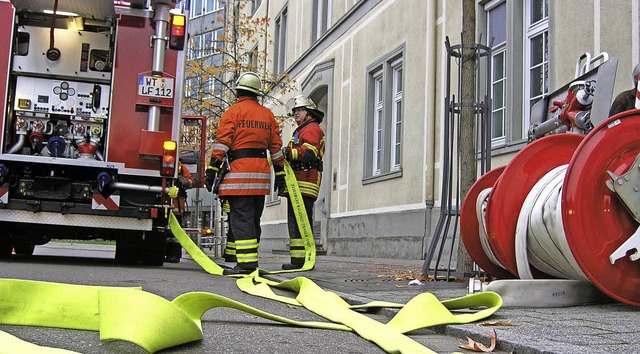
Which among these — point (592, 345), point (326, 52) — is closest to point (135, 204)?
point (592, 345)

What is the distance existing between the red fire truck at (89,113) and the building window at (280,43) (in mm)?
15065

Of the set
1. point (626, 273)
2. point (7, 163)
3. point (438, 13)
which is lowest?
point (626, 273)

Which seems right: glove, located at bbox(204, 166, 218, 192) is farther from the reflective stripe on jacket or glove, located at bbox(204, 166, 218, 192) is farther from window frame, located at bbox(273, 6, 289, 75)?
window frame, located at bbox(273, 6, 289, 75)

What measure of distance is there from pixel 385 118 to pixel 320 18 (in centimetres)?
584

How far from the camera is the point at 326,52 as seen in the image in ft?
59.6

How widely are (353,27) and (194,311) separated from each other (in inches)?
507

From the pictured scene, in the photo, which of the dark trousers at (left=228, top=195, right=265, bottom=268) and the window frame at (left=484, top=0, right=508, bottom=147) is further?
the window frame at (left=484, top=0, right=508, bottom=147)

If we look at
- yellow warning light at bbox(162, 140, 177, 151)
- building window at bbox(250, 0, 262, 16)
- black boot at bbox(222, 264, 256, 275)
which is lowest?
black boot at bbox(222, 264, 256, 275)

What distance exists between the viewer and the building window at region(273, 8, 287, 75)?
78.2 ft

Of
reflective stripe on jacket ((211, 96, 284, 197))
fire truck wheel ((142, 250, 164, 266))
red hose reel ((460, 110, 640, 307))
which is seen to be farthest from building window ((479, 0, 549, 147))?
red hose reel ((460, 110, 640, 307))

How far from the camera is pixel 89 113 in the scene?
8.49 metres

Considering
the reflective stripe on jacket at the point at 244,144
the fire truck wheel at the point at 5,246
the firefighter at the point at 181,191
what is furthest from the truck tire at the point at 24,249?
the reflective stripe on jacket at the point at 244,144

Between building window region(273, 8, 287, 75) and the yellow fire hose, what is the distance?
1942cm

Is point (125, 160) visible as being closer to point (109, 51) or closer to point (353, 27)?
point (109, 51)
